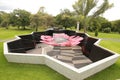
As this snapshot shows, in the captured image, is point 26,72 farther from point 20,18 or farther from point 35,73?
point 20,18

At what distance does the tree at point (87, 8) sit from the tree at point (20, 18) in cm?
1353

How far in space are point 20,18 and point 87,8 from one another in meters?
16.6

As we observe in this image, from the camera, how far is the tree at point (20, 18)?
34406 millimetres

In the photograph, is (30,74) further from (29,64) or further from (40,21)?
(40,21)

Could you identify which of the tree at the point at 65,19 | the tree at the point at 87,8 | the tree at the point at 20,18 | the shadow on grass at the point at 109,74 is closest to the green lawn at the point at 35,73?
the shadow on grass at the point at 109,74

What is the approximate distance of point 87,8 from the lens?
25.8m

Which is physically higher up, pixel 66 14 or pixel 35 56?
pixel 66 14

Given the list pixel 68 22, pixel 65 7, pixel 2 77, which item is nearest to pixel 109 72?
pixel 2 77

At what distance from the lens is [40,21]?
2789 centimetres

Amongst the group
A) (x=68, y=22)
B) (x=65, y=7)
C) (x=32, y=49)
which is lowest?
(x=32, y=49)

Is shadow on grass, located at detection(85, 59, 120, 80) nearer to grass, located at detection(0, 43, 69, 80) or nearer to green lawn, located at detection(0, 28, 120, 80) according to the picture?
green lawn, located at detection(0, 28, 120, 80)

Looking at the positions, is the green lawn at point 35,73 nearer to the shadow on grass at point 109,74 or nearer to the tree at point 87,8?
the shadow on grass at point 109,74

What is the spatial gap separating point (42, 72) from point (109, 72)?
267cm

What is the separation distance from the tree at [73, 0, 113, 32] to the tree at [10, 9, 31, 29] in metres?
13.5
